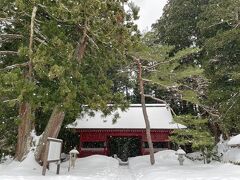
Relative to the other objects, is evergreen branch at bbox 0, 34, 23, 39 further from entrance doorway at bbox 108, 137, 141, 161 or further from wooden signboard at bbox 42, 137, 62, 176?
entrance doorway at bbox 108, 137, 141, 161

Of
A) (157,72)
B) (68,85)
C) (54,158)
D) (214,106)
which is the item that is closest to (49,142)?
(54,158)

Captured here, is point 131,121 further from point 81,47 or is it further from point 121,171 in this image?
point 81,47

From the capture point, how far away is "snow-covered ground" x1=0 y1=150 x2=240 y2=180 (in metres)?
11.0

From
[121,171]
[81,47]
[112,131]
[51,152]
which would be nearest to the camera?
[51,152]

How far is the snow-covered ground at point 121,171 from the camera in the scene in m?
11.0

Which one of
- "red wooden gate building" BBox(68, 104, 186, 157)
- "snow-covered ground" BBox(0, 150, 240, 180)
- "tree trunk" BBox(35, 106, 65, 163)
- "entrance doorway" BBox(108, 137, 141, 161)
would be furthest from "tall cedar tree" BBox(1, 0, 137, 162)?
"entrance doorway" BBox(108, 137, 141, 161)

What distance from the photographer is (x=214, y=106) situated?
77.2 ft

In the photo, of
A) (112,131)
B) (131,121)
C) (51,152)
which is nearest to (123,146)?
(131,121)

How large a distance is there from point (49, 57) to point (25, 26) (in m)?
2.60

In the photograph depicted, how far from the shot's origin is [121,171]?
16.2m

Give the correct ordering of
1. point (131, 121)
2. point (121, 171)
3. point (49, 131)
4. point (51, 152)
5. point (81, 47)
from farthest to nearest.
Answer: point (131, 121) → point (121, 171) → point (81, 47) → point (49, 131) → point (51, 152)

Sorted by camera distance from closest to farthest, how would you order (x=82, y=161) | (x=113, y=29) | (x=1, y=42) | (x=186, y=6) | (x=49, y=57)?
(x=49, y=57), (x=113, y=29), (x=1, y=42), (x=82, y=161), (x=186, y=6)

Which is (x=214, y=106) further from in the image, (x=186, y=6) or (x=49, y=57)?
(x=49, y=57)

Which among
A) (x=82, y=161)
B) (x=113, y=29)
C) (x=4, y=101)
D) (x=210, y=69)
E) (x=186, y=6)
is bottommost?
(x=82, y=161)
